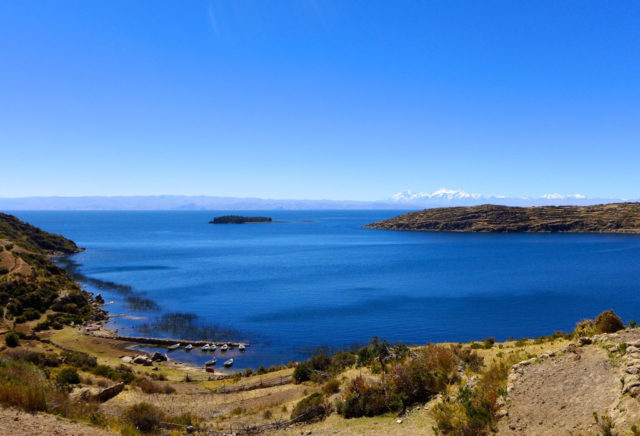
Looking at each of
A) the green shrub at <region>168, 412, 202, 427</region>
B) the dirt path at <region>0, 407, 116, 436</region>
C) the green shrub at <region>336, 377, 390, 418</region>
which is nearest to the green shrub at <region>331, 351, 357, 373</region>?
the green shrub at <region>336, 377, 390, 418</region>

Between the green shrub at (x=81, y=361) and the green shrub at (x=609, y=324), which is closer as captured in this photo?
the green shrub at (x=609, y=324)

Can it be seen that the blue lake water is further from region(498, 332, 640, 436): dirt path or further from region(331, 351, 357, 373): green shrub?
region(498, 332, 640, 436): dirt path

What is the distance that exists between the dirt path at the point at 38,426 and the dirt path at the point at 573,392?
12.8m

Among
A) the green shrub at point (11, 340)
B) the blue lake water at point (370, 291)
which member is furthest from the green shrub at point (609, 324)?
the green shrub at point (11, 340)

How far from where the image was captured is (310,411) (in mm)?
19672

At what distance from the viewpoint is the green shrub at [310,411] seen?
19.5m

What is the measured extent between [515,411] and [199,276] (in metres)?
85.5

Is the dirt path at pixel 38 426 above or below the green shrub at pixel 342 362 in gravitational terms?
above

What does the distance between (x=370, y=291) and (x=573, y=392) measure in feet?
196

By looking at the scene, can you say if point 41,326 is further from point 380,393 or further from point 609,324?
point 609,324

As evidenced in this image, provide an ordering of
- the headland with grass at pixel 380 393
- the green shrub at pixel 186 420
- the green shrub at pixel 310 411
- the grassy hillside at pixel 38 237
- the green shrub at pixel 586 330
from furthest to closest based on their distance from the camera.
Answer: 1. the grassy hillside at pixel 38 237
2. the green shrub at pixel 586 330
3. the green shrub at pixel 310 411
4. the green shrub at pixel 186 420
5. the headland with grass at pixel 380 393

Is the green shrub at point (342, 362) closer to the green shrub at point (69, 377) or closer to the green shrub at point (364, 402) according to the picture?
the green shrub at point (364, 402)

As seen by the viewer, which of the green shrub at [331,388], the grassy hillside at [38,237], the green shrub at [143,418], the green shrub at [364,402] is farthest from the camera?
the grassy hillside at [38,237]

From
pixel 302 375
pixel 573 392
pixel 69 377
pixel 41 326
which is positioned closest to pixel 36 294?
pixel 41 326
